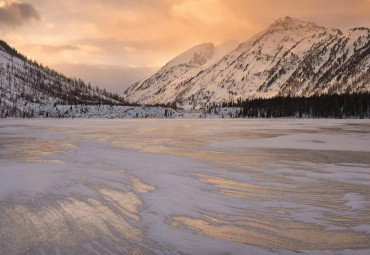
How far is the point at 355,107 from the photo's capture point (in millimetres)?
131750

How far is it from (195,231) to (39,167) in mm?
10794

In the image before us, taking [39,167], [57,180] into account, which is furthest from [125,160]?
[57,180]

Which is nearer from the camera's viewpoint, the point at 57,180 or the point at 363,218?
the point at 363,218

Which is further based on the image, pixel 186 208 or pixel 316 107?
pixel 316 107

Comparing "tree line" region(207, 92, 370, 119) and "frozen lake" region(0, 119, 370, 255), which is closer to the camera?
"frozen lake" region(0, 119, 370, 255)

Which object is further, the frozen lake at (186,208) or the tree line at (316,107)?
the tree line at (316,107)

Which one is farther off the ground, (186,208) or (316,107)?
(316,107)

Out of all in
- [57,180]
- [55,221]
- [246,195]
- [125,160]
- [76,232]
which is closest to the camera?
[76,232]

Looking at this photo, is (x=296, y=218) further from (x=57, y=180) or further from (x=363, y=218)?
(x=57, y=180)

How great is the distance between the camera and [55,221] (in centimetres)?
819

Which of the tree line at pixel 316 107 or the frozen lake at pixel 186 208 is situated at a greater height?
the tree line at pixel 316 107

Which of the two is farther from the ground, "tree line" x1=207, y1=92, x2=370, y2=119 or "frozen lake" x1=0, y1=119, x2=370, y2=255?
"tree line" x1=207, y1=92, x2=370, y2=119

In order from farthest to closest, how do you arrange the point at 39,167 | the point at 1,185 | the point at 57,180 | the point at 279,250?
the point at 39,167 < the point at 57,180 < the point at 1,185 < the point at 279,250

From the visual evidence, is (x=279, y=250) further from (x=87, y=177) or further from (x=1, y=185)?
(x=1, y=185)
